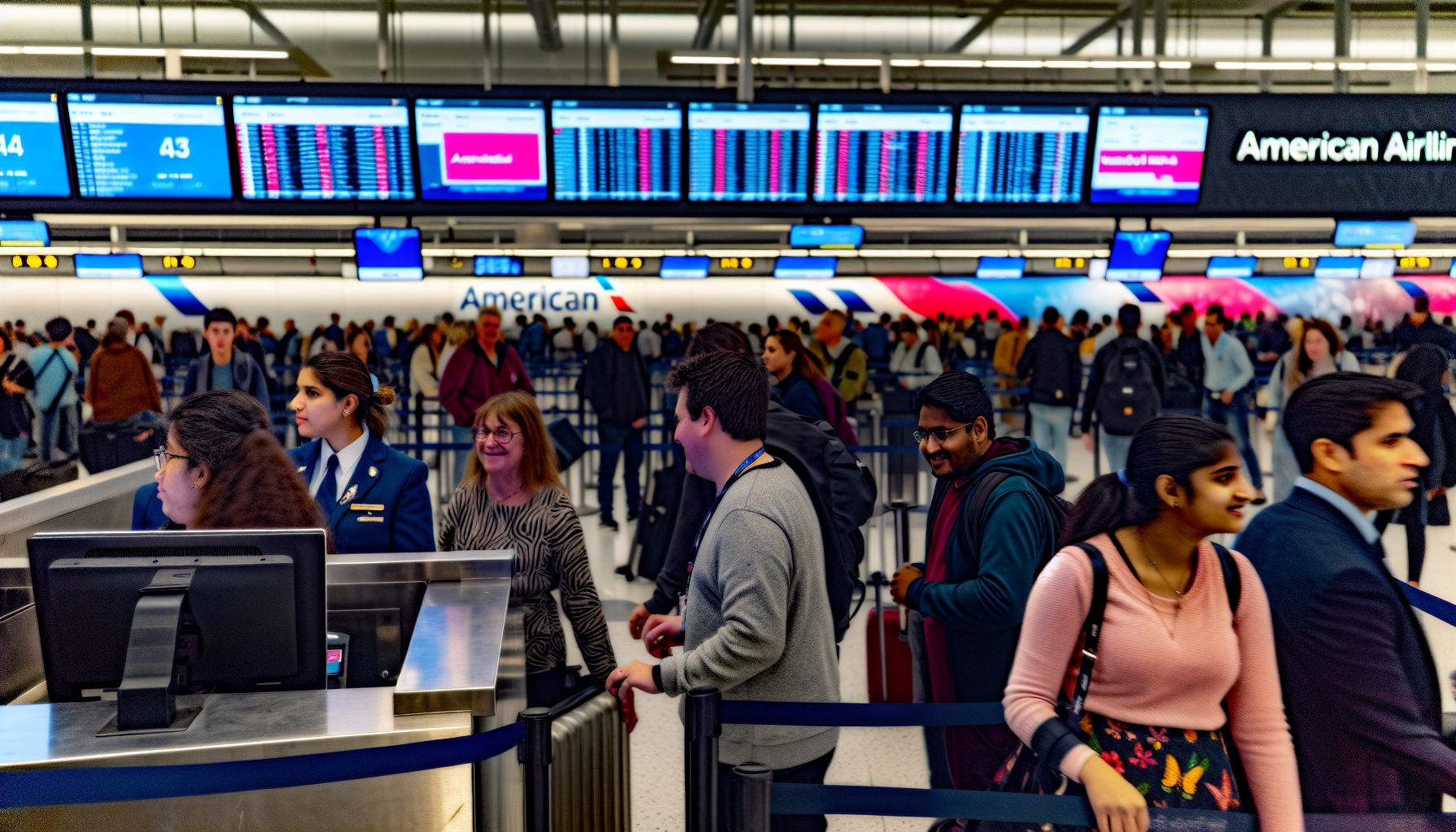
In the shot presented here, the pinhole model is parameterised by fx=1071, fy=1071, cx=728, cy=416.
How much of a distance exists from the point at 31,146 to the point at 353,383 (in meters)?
3.37

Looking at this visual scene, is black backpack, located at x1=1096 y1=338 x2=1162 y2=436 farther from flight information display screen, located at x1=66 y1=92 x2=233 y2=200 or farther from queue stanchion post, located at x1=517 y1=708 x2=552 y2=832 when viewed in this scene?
queue stanchion post, located at x1=517 y1=708 x2=552 y2=832

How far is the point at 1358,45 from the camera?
602 inches

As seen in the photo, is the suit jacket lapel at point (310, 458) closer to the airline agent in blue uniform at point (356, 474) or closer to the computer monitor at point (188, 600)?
the airline agent in blue uniform at point (356, 474)

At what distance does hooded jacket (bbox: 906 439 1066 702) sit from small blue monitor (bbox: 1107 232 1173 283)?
15.5 ft

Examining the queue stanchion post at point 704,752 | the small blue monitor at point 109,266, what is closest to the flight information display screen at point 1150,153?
the queue stanchion post at point 704,752

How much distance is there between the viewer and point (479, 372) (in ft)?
23.4

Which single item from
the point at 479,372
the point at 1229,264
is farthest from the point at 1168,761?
the point at 1229,264

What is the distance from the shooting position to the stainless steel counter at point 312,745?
1.75 meters

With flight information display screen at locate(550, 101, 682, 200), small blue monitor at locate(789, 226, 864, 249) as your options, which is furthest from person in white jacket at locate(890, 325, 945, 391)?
flight information display screen at locate(550, 101, 682, 200)

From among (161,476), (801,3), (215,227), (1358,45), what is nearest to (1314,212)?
(161,476)

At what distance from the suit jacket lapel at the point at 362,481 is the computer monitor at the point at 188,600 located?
112 cm

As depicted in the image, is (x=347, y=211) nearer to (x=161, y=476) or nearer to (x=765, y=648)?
(x=161, y=476)

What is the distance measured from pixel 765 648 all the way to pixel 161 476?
4.85 feet

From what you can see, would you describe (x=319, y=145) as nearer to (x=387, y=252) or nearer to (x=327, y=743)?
(x=387, y=252)
